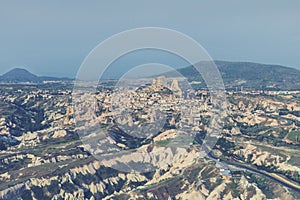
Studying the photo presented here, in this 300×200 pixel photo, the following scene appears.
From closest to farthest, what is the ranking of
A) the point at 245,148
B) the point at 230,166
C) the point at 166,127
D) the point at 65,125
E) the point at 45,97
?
the point at 230,166 → the point at 166,127 → the point at 245,148 → the point at 65,125 → the point at 45,97

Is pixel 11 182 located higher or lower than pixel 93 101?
lower

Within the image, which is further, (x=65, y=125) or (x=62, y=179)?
(x=65, y=125)

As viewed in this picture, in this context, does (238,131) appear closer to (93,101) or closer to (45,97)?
(93,101)

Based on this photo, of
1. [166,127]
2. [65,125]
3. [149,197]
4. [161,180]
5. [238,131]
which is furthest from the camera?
[65,125]

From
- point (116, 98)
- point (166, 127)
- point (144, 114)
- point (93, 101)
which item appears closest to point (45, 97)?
point (93, 101)

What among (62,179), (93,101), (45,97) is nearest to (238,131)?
(93,101)

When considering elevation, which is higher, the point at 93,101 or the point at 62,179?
the point at 93,101

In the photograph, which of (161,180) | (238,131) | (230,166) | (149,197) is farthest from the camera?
(238,131)

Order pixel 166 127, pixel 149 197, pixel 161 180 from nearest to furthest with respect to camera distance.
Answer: pixel 149 197 < pixel 161 180 < pixel 166 127

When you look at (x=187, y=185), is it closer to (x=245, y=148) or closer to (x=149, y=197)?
(x=149, y=197)
